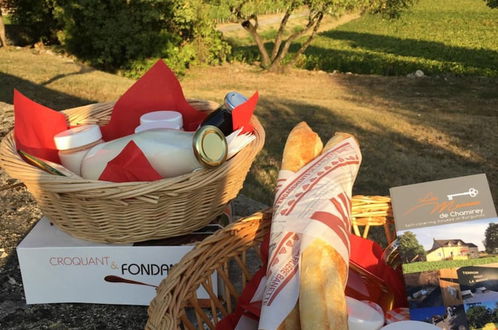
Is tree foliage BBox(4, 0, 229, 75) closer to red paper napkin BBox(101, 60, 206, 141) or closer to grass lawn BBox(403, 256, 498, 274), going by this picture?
red paper napkin BBox(101, 60, 206, 141)

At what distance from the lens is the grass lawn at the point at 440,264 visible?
44.1 inches

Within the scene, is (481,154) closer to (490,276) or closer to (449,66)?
(490,276)

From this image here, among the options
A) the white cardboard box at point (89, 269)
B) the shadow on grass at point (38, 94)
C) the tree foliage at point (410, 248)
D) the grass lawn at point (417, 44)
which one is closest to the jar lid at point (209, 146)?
the white cardboard box at point (89, 269)

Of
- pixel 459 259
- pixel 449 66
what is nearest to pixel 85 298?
pixel 459 259

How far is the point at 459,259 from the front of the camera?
113 centimetres

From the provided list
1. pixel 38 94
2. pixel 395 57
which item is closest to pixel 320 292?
pixel 38 94

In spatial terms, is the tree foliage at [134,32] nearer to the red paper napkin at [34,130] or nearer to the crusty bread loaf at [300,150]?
the red paper napkin at [34,130]

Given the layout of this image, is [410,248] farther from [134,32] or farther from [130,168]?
[134,32]

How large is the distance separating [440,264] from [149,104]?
992 mm

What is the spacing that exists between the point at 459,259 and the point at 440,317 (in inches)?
4.9

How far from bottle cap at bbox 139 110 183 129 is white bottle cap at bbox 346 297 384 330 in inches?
27.9

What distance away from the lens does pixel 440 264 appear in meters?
1.13

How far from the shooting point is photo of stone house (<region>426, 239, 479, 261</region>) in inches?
44.4

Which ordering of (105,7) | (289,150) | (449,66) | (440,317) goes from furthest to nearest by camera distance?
1. (449,66)
2. (105,7)
3. (289,150)
4. (440,317)
